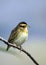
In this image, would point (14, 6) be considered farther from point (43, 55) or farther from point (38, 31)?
point (43, 55)

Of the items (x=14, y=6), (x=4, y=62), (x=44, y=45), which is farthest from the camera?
(x=14, y=6)

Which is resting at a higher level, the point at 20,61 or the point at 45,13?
the point at 45,13

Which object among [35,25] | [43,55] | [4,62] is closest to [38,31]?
[35,25]

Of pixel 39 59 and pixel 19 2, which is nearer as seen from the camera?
pixel 39 59

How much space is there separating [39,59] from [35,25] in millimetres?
205

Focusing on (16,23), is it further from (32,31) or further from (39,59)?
(39,59)

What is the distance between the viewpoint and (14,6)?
0.89 meters

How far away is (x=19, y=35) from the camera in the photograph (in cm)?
88

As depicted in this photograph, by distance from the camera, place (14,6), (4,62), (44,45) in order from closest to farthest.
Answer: (4,62) < (44,45) < (14,6)

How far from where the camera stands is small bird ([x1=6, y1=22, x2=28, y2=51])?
2.67 ft

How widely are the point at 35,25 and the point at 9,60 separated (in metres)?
0.26

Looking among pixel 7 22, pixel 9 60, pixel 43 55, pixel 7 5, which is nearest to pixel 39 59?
pixel 43 55

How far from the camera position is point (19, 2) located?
3.01ft

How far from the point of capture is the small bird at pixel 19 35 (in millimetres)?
814
